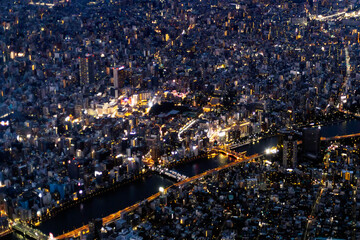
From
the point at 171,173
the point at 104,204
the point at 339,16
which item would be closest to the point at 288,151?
the point at 171,173

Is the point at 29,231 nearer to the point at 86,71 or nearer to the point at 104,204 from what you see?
the point at 104,204

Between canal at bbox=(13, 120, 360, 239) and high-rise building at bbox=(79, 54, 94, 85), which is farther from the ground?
high-rise building at bbox=(79, 54, 94, 85)

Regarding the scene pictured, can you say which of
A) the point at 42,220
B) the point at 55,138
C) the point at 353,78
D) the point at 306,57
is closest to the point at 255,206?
the point at 42,220

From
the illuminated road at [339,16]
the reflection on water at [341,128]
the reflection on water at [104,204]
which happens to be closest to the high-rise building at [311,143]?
the reflection on water at [341,128]

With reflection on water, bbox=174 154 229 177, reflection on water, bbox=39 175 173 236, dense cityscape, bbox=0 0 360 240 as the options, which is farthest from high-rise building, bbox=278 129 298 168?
reflection on water, bbox=39 175 173 236

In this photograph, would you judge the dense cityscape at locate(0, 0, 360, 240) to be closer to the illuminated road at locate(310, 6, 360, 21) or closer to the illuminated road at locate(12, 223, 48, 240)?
the illuminated road at locate(12, 223, 48, 240)

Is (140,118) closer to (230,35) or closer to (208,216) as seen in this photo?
(208,216)
